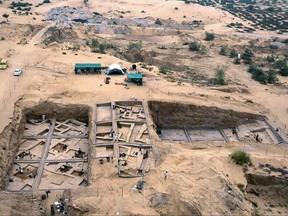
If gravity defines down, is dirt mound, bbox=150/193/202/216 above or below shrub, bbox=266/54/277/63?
above

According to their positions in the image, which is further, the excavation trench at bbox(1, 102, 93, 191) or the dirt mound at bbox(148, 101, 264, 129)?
the dirt mound at bbox(148, 101, 264, 129)

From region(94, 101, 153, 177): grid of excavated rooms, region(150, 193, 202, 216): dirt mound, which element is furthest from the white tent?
region(150, 193, 202, 216): dirt mound

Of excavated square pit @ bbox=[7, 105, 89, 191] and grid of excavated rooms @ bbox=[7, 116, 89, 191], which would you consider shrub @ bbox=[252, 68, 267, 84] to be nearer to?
excavated square pit @ bbox=[7, 105, 89, 191]

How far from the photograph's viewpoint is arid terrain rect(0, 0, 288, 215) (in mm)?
19344

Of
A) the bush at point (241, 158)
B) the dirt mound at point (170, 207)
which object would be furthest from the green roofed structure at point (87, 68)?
the dirt mound at point (170, 207)

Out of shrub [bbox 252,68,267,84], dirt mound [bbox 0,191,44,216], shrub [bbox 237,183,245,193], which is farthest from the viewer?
shrub [bbox 252,68,267,84]

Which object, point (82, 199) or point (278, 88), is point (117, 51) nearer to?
point (278, 88)

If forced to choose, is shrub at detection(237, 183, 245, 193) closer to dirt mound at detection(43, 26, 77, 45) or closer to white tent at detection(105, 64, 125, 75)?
white tent at detection(105, 64, 125, 75)

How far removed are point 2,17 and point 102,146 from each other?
42.2 metres

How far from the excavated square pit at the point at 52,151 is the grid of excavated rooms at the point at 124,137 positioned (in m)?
1.76

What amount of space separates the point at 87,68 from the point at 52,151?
1206 cm

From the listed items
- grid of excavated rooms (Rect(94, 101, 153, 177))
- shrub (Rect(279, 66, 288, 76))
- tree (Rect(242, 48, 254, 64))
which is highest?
grid of excavated rooms (Rect(94, 101, 153, 177))

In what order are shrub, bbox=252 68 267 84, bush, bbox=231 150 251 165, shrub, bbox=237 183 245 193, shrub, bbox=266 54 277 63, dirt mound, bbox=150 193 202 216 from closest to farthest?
dirt mound, bbox=150 193 202 216 → shrub, bbox=237 183 245 193 → bush, bbox=231 150 251 165 → shrub, bbox=252 68 267 84 → shrub, bbox=266 54 277 63

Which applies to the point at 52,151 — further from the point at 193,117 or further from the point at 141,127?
the point at 193,117
